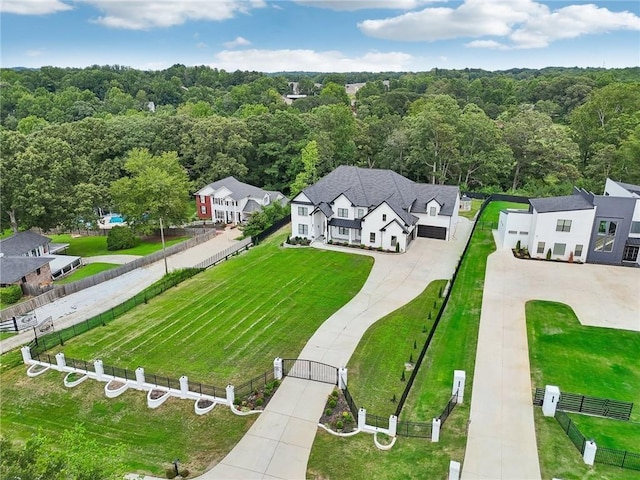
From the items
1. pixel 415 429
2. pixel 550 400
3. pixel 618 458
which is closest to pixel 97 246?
pixel 415 429

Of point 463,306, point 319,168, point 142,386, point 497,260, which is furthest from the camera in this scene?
point 319,168

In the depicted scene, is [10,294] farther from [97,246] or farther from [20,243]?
[97,246]

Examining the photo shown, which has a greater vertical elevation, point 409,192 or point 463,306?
point 409,192

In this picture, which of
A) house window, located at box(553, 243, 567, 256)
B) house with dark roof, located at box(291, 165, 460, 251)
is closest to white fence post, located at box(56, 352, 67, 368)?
house with dark roof, located at box(291, 165, 460, 251)

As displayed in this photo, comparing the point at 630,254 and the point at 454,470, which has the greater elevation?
the point at 630,254

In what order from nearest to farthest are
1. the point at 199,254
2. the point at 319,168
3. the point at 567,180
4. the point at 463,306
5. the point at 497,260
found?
the point at 463,306 → the point at 497,260 → the point at 199,254 → the point at 567,180 → the point at 319,168

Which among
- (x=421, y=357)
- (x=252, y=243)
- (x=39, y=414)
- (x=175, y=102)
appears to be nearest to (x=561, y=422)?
(x=421, y=357)

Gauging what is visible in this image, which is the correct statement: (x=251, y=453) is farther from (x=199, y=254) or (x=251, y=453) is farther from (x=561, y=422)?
(x=199, y=254)

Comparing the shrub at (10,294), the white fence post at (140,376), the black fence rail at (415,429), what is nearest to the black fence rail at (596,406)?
the black fence rail at (415,429)
